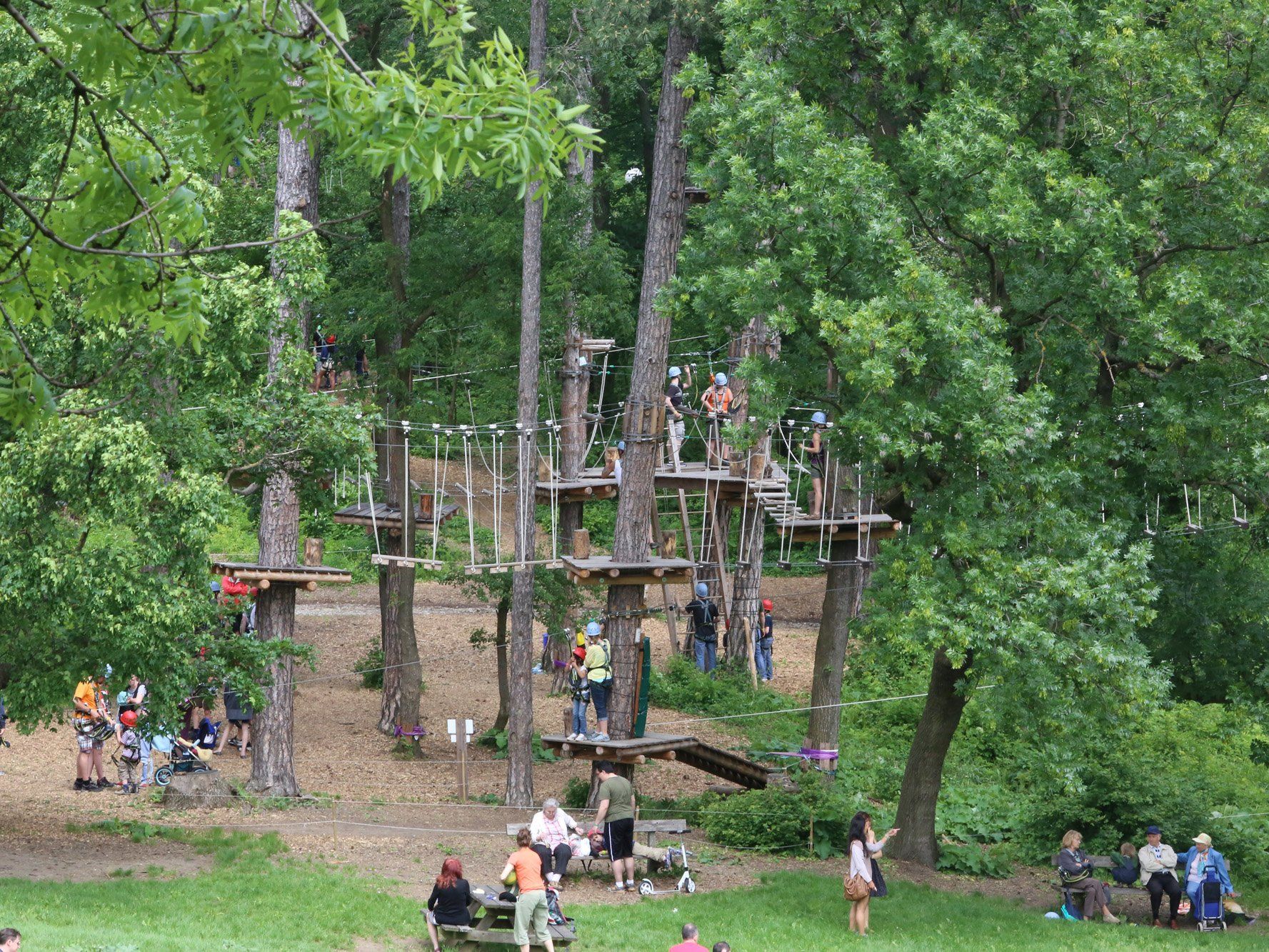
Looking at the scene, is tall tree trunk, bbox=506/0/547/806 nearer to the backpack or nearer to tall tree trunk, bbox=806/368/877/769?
tall tree trunk, bbox=806/368/877/769

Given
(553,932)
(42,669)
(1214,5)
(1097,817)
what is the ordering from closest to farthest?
(553,932) < (42,669) < (1214,5) < (1097,817)

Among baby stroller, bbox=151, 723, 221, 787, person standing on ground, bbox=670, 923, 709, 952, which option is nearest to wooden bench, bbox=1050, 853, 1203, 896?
person standing on ground, bbox=670, 923, 709, 952

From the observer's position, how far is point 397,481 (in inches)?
903

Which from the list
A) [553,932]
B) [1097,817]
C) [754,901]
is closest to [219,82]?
[553,932]

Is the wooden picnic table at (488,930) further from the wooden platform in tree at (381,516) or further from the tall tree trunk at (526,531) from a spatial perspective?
the wooden platform in tree at (381,516)

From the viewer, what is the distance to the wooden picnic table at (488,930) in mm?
12008

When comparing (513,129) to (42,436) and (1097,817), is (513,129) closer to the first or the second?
(42,436)

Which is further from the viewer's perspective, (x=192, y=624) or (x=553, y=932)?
(x=192, y=624)

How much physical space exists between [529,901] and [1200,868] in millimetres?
7061

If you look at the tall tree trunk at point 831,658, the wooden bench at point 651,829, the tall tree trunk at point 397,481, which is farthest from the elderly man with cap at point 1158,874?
the tall tree trunk at point 397,481

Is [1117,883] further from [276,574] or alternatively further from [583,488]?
[276,574]

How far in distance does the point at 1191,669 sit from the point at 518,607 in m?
8.44

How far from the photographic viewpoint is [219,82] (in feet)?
16.6

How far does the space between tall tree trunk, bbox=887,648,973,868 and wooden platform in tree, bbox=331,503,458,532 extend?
26.6ft
